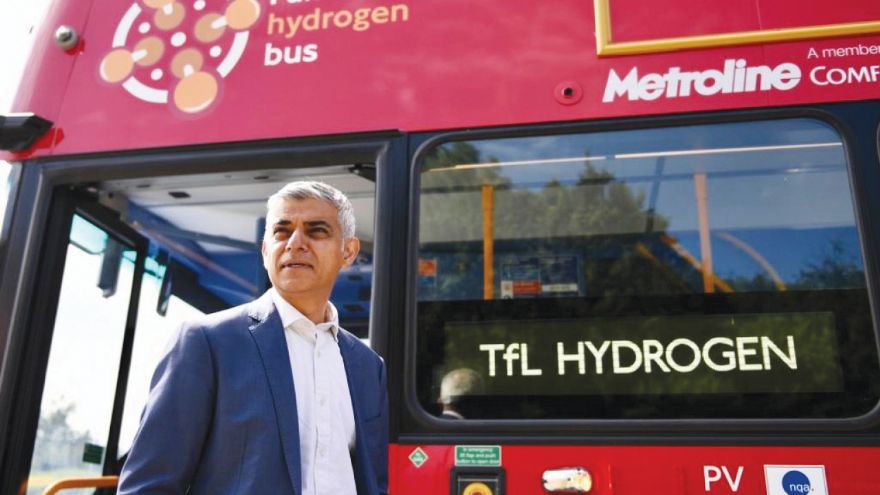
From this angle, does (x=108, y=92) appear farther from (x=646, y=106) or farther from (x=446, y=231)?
(x=646, y=106)

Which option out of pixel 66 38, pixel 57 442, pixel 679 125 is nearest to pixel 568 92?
pixel 679 125

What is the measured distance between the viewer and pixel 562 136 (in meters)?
2.57

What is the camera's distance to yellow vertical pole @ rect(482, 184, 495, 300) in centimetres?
246

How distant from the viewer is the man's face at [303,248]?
1641 millimetres

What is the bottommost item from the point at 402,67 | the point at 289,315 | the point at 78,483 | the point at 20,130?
the point at 78,483

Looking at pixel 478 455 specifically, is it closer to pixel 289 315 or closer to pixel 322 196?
pixel 289 315

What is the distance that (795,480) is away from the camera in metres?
2.08

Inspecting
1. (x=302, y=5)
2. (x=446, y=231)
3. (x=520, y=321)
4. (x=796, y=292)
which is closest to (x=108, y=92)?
(x=302, y=5)

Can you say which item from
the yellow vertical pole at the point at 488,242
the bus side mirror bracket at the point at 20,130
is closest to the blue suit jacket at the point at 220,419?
the yellow vertical pole at the point at 488,242

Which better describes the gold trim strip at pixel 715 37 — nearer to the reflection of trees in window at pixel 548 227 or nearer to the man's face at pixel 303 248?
the reflection of trees in window at pixel 548 227

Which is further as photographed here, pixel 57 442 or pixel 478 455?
pixel 57 442

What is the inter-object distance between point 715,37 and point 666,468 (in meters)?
1.43

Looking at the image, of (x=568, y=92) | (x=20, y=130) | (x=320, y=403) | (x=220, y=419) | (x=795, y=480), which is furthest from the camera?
(x=20, y=130)

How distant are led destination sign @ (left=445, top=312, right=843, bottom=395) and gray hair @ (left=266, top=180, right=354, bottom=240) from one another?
0.78 metres
